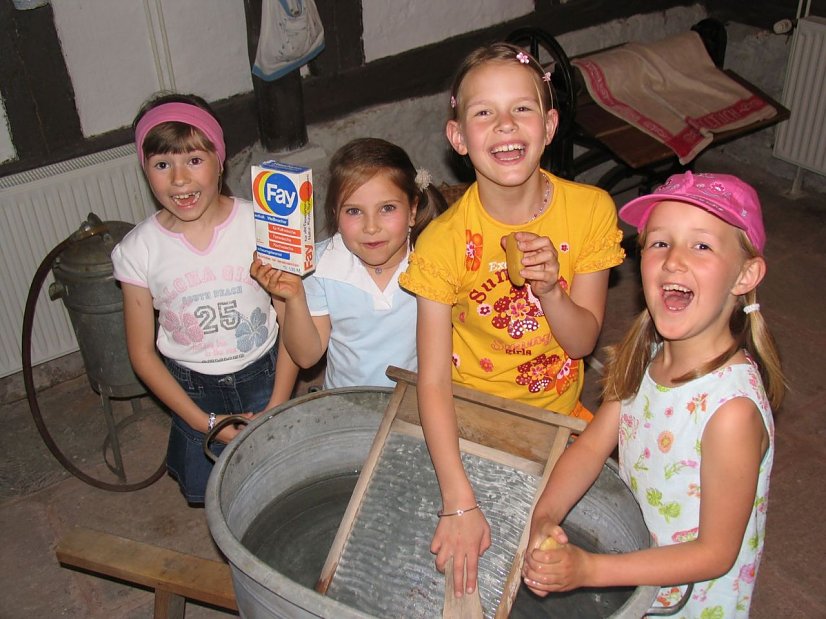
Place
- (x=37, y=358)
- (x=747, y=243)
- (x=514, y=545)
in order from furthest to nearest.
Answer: (x=37, y=358), (x=514, y=545), (x=747, y=243)

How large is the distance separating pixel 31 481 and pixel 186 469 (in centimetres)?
109

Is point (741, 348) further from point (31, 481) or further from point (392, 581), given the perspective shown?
point (31, 481)

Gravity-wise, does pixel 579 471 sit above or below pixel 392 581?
above

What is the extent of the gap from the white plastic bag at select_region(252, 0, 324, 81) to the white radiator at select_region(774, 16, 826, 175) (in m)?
2.87

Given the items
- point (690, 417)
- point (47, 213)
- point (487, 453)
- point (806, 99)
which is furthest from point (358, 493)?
point (806, 99)

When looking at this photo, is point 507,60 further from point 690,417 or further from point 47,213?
point 47,213

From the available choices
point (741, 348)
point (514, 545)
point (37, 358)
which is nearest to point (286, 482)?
point (514, 545)

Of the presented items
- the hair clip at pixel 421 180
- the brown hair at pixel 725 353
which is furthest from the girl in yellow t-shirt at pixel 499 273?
the hair clip at pixel 421 180

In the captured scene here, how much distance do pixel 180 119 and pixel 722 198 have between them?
140 cm

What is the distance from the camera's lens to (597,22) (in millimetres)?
4992

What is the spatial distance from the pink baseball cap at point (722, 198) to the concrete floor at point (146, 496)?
1630mm

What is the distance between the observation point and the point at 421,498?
1961 mm

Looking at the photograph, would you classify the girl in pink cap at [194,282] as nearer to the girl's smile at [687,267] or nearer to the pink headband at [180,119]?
the pink headband at [180,119]

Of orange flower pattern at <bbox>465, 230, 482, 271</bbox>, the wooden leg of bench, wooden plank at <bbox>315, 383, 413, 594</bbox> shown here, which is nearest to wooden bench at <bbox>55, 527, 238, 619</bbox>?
the wooden leg of bench
